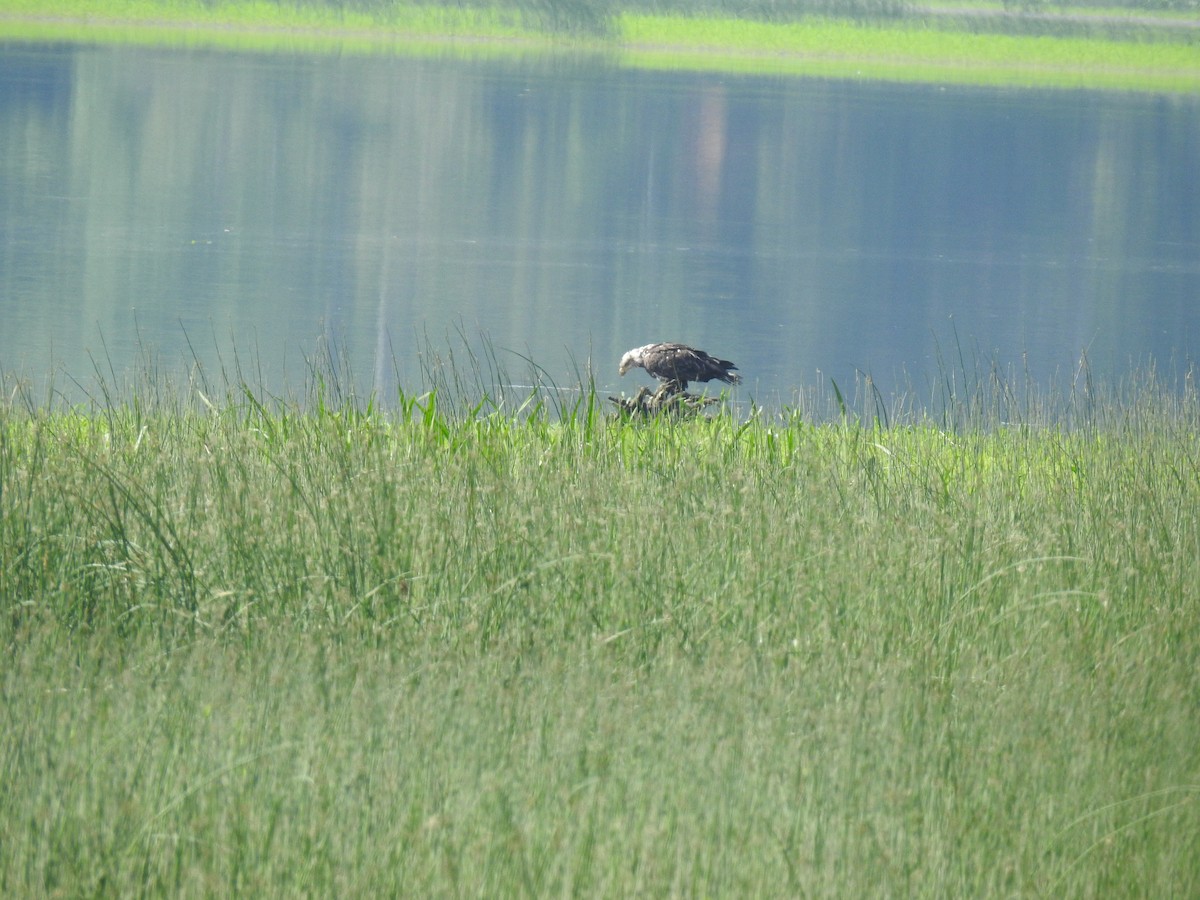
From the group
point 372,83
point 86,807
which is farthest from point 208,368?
point 372,83

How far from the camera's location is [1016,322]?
15.0m

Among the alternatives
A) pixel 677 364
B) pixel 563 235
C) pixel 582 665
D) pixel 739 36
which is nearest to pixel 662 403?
pixel 677 364

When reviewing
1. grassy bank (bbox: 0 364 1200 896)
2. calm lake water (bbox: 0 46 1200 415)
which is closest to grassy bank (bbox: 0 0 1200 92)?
calm lake water (bbox: 0 46 1200 415)

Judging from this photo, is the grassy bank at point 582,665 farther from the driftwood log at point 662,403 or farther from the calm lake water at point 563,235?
the calm lake water at point 563,235

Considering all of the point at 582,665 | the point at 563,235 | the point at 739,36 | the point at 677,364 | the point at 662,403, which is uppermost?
the point at 739,36

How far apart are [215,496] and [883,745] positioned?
211 centimetres

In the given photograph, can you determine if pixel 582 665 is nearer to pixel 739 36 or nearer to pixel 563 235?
pixel 563 235

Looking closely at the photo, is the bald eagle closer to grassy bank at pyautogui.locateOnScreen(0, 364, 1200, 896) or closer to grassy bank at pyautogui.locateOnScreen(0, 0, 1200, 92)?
grassy bank at pyautogui.locateOnScreen(0, 364, 1200, 896)

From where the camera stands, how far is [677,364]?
6250 mm

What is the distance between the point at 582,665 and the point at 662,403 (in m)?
2.57

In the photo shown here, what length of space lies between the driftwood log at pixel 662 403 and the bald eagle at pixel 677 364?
0.04m

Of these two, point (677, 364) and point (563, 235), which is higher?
point (563, 235)

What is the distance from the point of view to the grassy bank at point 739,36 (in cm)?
6719

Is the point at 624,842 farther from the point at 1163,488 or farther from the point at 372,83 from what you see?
the point at 372,83
